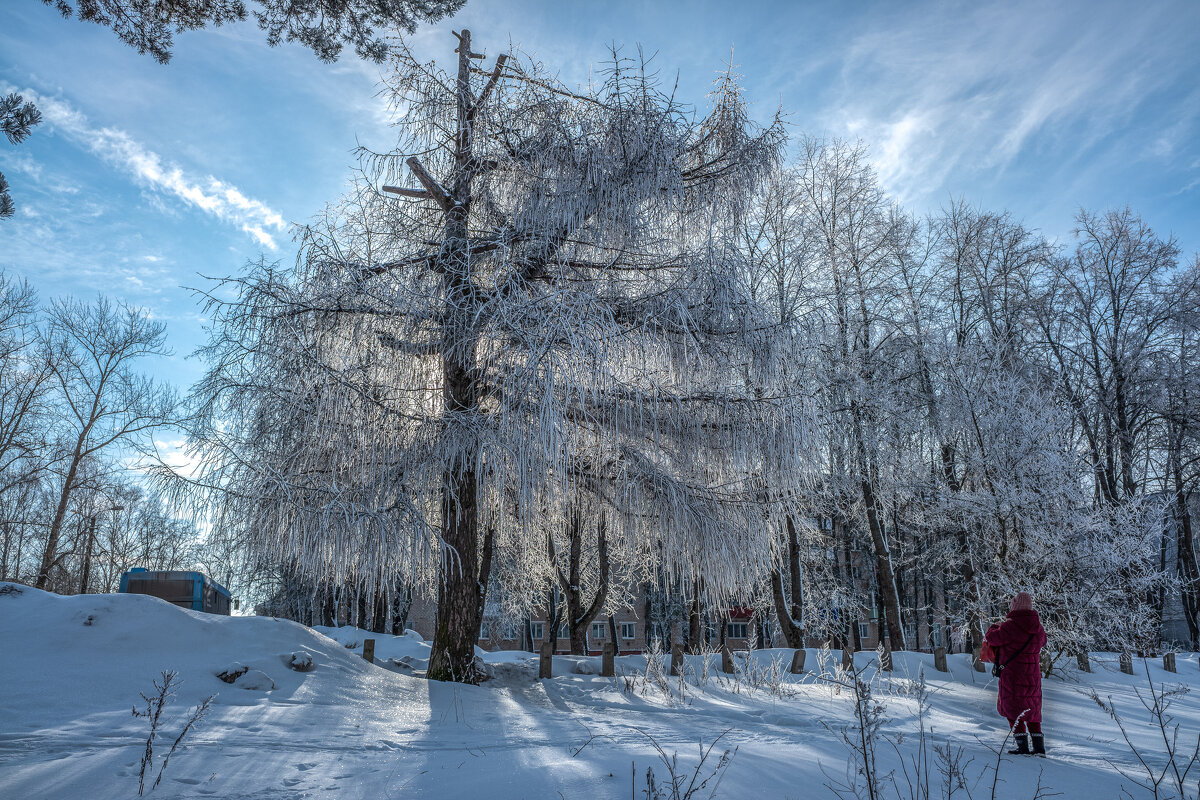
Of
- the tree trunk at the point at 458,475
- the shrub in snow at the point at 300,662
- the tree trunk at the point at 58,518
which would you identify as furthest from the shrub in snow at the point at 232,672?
the tree trunk at the point at 58,518

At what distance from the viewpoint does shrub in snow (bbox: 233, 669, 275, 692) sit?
633 centimetres

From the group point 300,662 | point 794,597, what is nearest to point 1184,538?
point 794,597

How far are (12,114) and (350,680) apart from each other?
19.0 feet

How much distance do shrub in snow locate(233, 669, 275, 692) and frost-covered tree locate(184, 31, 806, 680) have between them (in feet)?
3.54

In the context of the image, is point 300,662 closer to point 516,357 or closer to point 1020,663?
point 516,357

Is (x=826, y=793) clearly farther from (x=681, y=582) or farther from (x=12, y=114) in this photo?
(x=12, y=114)

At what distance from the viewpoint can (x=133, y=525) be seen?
92.7 ft

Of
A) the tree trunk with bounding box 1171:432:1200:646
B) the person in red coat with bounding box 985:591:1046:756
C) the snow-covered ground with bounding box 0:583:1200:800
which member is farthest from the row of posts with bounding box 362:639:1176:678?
the tree trunk with bounding box 1171:432:1200:646

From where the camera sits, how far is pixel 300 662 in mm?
7145

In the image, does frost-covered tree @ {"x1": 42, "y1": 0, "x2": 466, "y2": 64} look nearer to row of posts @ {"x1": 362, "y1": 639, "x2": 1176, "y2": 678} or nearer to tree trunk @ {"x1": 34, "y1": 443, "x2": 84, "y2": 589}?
row of posts @ {"x1": 362, "y1": 639, "x2": 1176, "y2": 678}

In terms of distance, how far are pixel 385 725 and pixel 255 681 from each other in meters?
1.67

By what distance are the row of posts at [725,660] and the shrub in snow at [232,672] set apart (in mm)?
2943

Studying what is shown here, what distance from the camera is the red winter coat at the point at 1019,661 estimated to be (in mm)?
5629

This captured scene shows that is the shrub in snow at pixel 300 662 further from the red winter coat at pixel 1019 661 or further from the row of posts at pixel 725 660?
the red winter coat at pixel 1019 661
